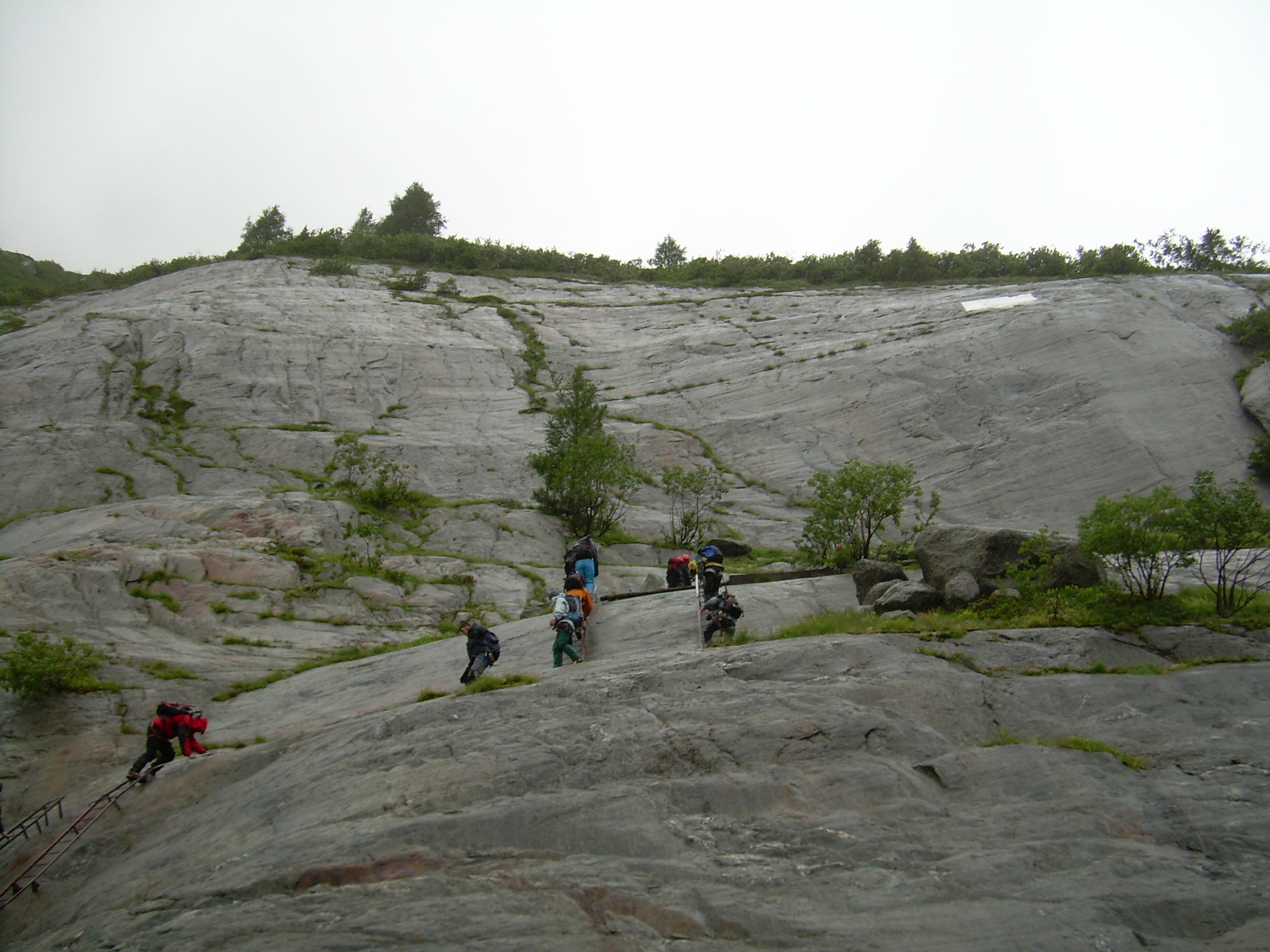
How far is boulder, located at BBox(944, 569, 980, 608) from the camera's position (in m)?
13.6

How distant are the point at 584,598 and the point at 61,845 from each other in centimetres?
821

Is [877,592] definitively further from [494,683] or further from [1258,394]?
[1258,394]

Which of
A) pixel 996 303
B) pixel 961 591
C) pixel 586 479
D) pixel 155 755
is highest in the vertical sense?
pixel 996 303

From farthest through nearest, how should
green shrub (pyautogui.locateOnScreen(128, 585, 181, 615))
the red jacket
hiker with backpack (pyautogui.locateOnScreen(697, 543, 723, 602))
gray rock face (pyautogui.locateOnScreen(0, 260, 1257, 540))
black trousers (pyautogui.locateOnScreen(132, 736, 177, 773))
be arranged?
gray rock face (pyautogui.locateOnScreen(0, 260, 1257, 540)) → green shrub (pyautogui.locateOnScreen(128, 585, 181, 615)) → hiker with backpack (pyautogui.locateOnScreen(697, 543, 723, 602)) → the red jacket → black trousers (pyautogui.locateOnScreen(132, 736, 177, 773))

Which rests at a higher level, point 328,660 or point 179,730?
point 179,730

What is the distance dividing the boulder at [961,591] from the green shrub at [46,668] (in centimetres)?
1513

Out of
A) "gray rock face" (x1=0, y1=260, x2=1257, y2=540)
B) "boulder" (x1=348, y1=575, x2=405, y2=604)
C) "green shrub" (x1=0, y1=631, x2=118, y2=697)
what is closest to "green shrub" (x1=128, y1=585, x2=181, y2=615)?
"green shrub" (x1=0, y1=631, x2=118, y2=697)

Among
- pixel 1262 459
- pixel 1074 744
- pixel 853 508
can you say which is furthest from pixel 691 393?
pixel 1074 744

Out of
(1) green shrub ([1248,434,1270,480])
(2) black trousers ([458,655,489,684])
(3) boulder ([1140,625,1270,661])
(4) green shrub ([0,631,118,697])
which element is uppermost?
(1) green shrub ([1248,434,1270,480])

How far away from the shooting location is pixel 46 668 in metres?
13.8

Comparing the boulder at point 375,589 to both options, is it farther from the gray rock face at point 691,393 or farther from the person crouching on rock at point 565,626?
the person crouching on rock at point 565,626

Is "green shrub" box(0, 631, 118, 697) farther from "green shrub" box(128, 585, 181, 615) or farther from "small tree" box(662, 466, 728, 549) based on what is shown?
"small tree" box(662, 466, 728, 549)

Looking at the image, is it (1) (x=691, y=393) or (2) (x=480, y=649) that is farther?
(1) (x=691, y=393)

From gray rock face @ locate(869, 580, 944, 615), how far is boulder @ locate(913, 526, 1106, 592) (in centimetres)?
49
